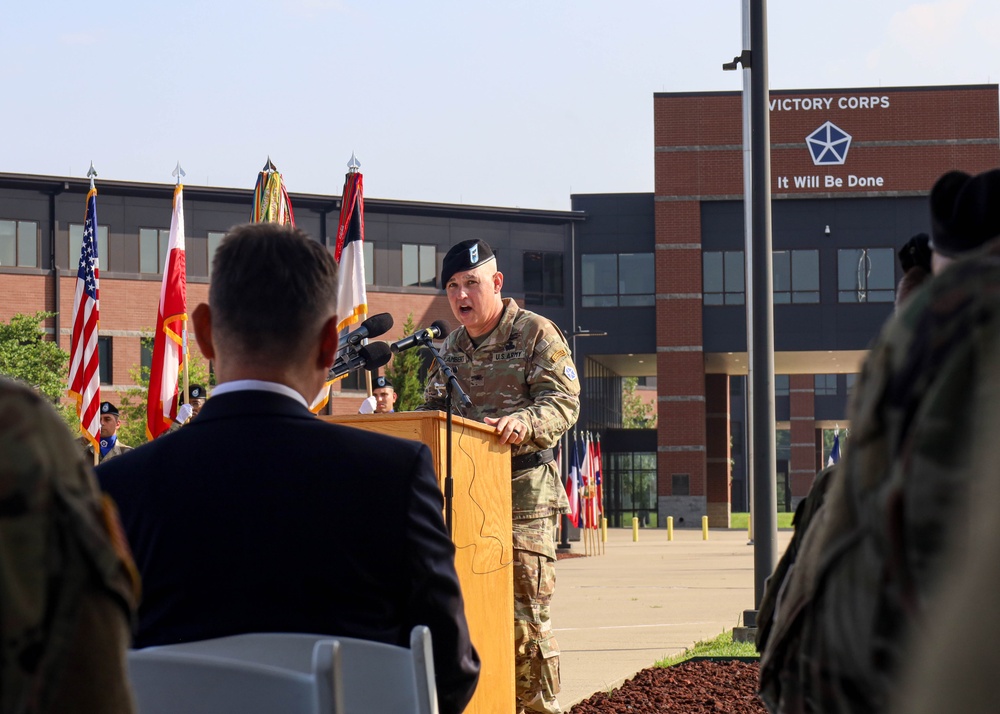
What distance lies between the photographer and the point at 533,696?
5.69m

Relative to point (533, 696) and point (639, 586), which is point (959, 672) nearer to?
point (533, 696)

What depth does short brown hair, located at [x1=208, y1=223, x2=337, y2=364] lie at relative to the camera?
2.54 m

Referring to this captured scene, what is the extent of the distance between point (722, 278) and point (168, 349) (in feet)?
125

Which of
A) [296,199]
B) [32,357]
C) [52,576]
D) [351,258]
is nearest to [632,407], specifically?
[296,199]

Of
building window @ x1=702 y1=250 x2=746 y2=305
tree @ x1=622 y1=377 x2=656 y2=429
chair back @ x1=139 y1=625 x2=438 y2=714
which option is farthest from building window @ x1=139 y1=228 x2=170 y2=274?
tree @ x1=622 y1=377 x2=656 y2=429

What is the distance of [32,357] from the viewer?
37375 mm

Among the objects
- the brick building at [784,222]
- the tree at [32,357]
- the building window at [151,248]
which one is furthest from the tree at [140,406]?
the brick building at [784,222]

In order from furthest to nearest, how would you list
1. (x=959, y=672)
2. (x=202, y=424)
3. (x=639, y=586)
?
(x=639, y=586) < (x=202, y=424) < (x=959, y=672)

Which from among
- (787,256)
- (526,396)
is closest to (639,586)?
(526,396)

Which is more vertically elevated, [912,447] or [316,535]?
[912,447]

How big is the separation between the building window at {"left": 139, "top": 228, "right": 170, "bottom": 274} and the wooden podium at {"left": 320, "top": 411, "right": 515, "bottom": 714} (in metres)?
44.2

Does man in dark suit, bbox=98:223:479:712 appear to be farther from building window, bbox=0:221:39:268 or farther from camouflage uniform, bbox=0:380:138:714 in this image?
building window, bbox=0:221:39:268

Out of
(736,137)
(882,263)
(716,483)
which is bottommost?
(716,483)

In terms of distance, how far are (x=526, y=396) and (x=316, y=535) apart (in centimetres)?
366
